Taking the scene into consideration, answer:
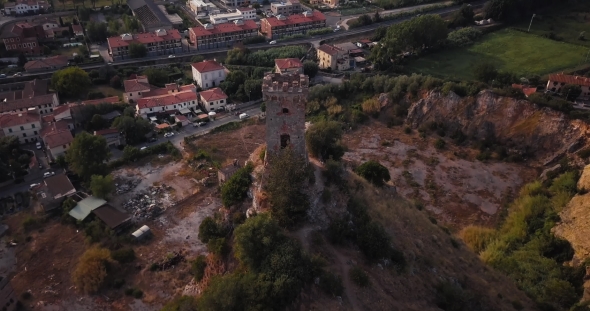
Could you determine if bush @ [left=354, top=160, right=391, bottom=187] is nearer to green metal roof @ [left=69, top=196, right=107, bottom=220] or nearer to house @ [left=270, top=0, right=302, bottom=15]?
green metal roof @ [left=69, top=196, right=107, bottom=220]

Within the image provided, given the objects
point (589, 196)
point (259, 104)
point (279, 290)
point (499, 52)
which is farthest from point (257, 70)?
point (279, 290)

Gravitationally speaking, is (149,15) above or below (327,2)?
below

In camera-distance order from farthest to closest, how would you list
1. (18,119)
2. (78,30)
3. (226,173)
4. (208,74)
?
(78,30)
(208,74)
(18,119)
(226,173)

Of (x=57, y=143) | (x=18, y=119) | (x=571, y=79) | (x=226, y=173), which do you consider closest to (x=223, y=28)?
(x=18, y=119)

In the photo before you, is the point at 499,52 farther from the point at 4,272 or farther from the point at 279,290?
the point at 4,272

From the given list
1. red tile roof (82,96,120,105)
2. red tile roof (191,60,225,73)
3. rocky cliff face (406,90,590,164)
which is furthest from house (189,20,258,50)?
rocky cliff face (406,90,590,164)

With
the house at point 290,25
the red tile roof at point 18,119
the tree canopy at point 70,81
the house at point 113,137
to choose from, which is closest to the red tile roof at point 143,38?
the tree canopy at point 70,81

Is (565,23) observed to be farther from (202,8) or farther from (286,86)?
(286,86)
